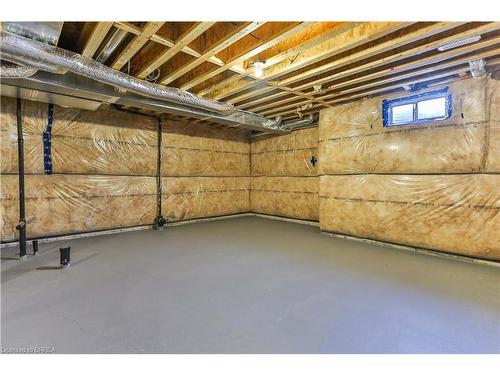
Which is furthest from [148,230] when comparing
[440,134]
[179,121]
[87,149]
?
[440,134]

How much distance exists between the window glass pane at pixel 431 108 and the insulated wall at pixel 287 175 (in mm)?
2374

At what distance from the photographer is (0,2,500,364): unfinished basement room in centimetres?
171

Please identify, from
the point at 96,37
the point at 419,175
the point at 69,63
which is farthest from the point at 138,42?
the point at 419,175

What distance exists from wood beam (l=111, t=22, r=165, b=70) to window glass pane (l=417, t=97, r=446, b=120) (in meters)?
3.49

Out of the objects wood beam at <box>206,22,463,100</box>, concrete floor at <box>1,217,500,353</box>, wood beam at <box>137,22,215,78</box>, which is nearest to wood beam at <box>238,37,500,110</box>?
wood beam at <box>206,22,463,100</box>

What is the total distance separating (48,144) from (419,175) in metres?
5.84

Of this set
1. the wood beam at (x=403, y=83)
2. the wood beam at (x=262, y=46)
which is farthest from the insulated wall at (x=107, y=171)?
the wood beam at (x=403, y=83)

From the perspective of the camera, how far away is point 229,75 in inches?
132

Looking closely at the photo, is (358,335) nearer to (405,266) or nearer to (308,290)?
(308,290)

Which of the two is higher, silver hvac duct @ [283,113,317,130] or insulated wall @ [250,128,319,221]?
silver hvac duct @ [283,113,317,130]

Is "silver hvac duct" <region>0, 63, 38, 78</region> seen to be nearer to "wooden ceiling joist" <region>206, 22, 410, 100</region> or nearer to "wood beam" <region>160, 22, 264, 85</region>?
"wood beam" <region>160, 22, 264, 85</region>

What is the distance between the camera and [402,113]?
3621 mm

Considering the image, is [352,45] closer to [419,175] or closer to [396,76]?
[396,76]

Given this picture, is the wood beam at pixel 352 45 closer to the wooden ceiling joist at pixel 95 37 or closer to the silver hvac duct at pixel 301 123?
the wooden ceiling joist at pixel 95 37
